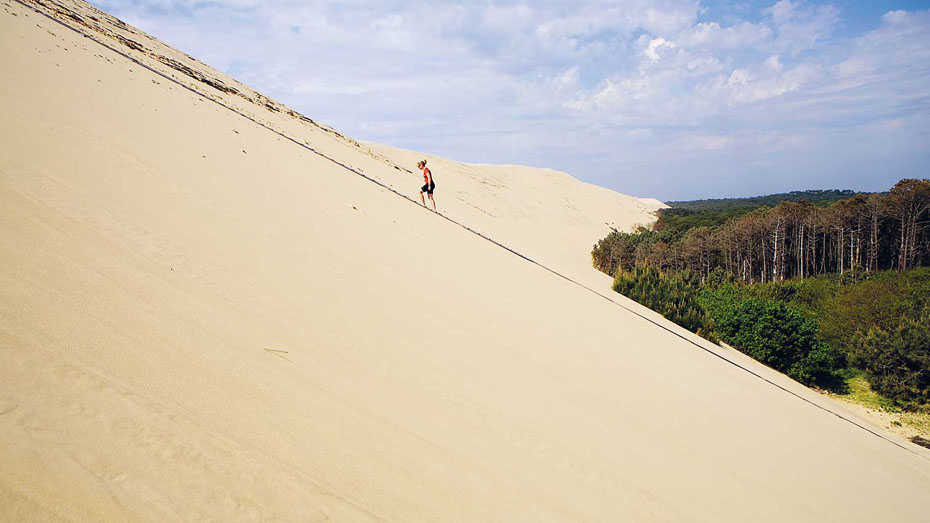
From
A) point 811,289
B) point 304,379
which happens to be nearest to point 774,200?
point 811,289

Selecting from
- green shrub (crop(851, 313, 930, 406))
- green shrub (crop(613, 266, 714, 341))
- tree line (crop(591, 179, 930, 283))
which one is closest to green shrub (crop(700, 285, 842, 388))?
green shrub (crop(851, 313, 930, 406))

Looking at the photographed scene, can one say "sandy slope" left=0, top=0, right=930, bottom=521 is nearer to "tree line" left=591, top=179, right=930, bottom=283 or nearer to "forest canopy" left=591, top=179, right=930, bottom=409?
"forest canopy" left=591, top=179, right=930, bottom=409

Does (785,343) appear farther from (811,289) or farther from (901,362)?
(811,289)

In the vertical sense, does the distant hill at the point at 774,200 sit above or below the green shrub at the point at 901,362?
above

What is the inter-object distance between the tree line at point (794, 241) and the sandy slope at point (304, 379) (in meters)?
17.0

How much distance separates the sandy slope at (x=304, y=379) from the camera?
6.47 feet

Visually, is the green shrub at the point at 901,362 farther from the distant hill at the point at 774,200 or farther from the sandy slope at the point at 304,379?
the distant hill at the point at 774,200

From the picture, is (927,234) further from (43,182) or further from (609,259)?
(43,182)

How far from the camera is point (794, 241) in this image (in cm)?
2723

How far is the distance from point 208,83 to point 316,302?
15.9 m

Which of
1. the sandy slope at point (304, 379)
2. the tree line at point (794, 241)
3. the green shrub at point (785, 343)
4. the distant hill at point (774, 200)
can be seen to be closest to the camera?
the sandy slope at point (304, 379)

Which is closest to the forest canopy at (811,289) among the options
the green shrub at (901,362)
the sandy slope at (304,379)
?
the green shrub at (901,362)

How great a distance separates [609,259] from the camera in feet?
76.1

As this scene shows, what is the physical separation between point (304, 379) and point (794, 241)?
3179 centimetres
